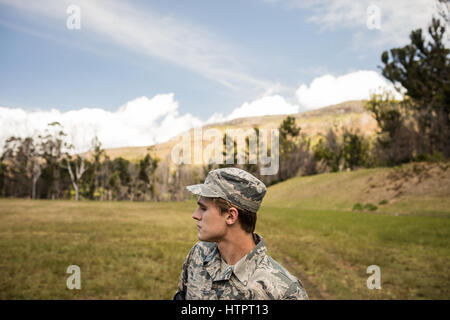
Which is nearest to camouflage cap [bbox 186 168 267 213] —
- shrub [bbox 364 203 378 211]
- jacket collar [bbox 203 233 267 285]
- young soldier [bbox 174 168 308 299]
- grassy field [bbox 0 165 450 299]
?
young soldier [bbox 174 168 308 299]

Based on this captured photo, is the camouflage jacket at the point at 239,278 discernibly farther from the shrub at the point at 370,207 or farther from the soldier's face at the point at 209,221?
the shrub at the point at 370,207

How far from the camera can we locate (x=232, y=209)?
1717 mm

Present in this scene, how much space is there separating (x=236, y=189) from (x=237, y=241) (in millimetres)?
274

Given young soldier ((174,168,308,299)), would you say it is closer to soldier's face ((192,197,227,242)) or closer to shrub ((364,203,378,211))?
soldier's face ((192,197,227,242))

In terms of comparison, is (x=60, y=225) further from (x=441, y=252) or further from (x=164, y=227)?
(x=441, y=252)

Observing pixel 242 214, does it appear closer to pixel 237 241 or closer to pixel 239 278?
Answer: pixel 237 241

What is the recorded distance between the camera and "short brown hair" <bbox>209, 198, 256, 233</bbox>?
173 cm

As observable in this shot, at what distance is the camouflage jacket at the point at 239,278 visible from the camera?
5.37 ft

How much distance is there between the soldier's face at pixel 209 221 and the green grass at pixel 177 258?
335mm

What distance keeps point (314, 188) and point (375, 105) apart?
16.9 metres

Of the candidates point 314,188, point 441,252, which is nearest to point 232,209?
point 441,252

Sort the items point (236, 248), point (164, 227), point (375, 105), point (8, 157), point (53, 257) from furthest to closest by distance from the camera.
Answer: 1. point (8, 157)
2. point (375, 105)
3. point (164, 227)
4. point (53, 257)
5. point (236, 248)

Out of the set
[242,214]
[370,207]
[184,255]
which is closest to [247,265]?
[242,214]

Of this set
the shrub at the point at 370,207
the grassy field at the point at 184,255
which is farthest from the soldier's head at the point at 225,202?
the shrub at the point at 370,207
